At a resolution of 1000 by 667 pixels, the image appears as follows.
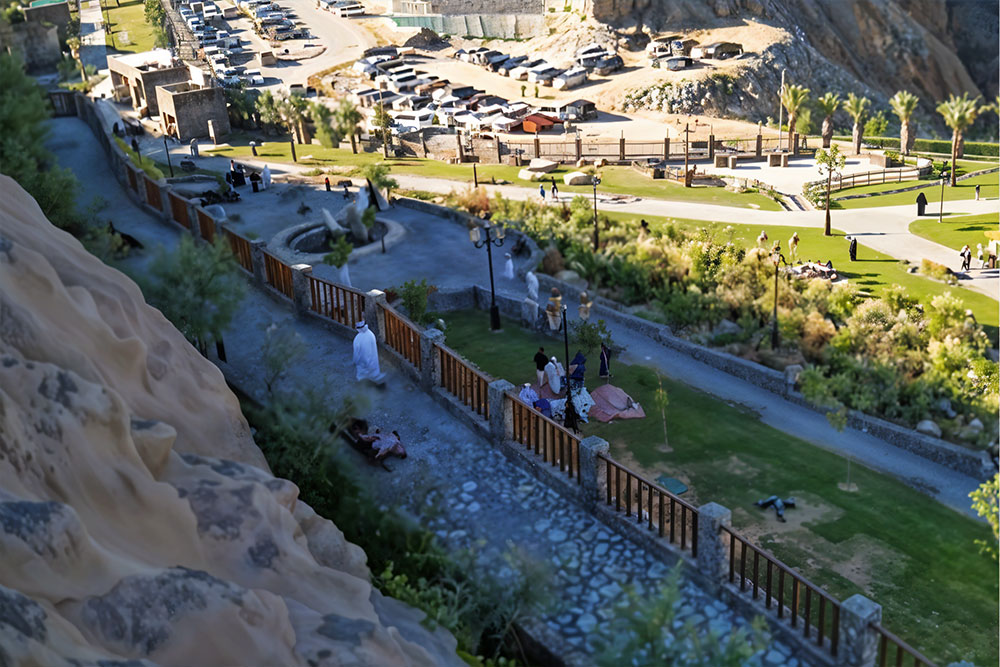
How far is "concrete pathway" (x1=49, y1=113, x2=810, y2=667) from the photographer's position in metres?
11.8

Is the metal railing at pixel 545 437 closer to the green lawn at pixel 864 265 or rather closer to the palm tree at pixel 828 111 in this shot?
the green lawn at pixel 864 265

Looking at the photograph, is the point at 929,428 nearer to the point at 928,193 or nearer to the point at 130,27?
the point at 928,193

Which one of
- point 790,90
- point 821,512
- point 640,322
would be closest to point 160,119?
point 790,90

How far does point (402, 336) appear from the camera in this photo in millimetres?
18828

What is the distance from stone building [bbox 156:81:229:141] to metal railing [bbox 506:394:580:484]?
53486 millimetres

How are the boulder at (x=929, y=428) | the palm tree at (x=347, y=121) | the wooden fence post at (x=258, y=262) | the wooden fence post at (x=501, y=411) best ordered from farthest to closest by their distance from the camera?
the palm tree at (x=347, y=121) → the wooden fence post at (x=258, y=262) → the boulder at (x=929, y=428) → the wooden fence post at (x=501, y=411)

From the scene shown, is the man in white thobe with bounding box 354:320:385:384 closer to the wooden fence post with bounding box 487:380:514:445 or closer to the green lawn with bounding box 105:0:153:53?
the wooden fence post with bounding box 487:380:514:445

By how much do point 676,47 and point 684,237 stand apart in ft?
194

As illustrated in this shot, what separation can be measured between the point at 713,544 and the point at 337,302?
35.9 feet

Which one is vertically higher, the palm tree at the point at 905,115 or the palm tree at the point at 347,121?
the palm tree at the point at 347,121

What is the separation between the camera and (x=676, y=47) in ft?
295

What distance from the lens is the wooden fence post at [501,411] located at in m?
15.4

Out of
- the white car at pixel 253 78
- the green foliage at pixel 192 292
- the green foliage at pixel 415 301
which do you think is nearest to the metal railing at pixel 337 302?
the green foliage at pixel 415 301

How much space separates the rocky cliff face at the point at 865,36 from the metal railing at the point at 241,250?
7195 centimetres
